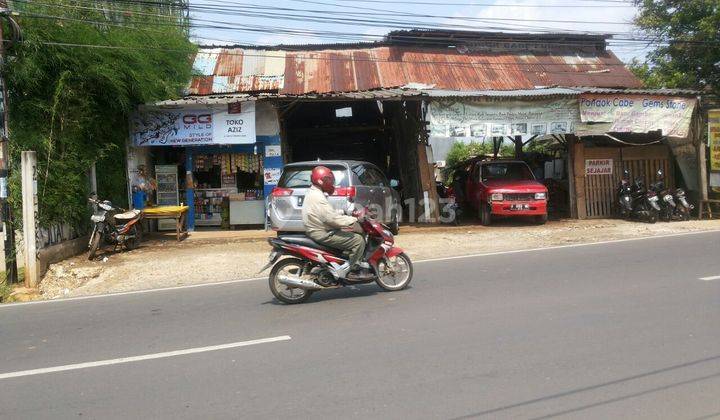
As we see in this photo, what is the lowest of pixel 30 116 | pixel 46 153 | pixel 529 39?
pixel 46 153

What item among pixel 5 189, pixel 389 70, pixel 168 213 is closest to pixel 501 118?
pixel 389 70

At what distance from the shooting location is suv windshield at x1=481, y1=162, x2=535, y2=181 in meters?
16.2

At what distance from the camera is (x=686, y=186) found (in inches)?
663

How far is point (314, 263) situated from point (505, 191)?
848 cm

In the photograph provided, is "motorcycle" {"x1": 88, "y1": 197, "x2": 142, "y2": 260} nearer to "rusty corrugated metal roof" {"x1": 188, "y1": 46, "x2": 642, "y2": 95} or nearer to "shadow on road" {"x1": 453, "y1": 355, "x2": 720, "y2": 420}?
"rusty corrugated metal roof" {"x1": 188, "y1": 46, "x2": 642, "y2": 95}

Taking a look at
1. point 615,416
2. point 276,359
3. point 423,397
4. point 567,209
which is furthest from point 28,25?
point 567,209

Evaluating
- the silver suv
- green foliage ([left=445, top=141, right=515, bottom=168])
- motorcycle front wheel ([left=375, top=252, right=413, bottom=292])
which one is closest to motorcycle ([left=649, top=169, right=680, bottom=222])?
the silver suv

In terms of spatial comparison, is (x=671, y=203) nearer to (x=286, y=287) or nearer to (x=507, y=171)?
(x=507, y=171)

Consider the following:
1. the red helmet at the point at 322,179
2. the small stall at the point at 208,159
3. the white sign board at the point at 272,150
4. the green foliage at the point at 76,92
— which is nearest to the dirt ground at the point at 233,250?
the small stall at the point at 208,159

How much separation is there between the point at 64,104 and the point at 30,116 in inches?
25.1

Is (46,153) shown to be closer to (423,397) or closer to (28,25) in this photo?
(28,25)

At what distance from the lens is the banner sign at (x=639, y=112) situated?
15.4 meters

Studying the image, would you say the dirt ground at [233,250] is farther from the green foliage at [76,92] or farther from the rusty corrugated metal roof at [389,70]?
the rusty corrugated metal roof at [389,70]

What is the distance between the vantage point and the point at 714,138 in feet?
52.3
